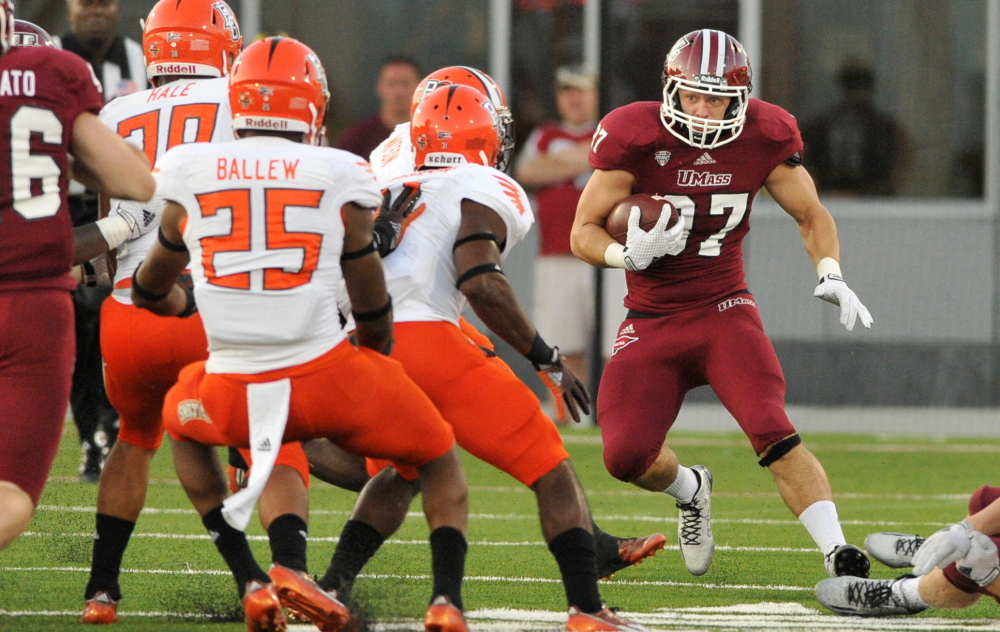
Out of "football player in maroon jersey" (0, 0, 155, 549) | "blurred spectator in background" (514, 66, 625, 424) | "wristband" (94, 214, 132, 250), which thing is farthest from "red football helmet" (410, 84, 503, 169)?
"blurred spectator in background" (514, 66, 625, 424)

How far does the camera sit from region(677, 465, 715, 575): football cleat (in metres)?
5.40

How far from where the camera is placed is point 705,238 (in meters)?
5.45

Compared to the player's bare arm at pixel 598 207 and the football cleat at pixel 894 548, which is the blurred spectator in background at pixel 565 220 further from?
the football cleat at pixel 894 548

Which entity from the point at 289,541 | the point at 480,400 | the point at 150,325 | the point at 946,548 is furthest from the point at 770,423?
the point at 150,325

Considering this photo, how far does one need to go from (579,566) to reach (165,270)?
1.30 m

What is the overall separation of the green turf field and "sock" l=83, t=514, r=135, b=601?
10 cm

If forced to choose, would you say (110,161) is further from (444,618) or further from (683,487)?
(683,487)

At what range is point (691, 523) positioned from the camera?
5457 millimetres

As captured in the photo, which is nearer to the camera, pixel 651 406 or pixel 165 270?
pixel 165 270

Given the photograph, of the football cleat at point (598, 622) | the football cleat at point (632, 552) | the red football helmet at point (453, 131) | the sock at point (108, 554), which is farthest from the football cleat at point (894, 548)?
the sock at point (108, 554)

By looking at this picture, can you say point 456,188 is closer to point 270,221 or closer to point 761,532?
point 270,221

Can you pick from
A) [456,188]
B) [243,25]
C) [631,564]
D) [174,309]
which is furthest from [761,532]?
[243,25]

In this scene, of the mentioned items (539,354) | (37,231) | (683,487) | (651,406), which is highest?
(37,231)

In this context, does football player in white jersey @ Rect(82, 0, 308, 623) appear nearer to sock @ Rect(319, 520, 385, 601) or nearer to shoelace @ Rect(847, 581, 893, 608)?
sock @ Rect(319, 520, 385, 601)
